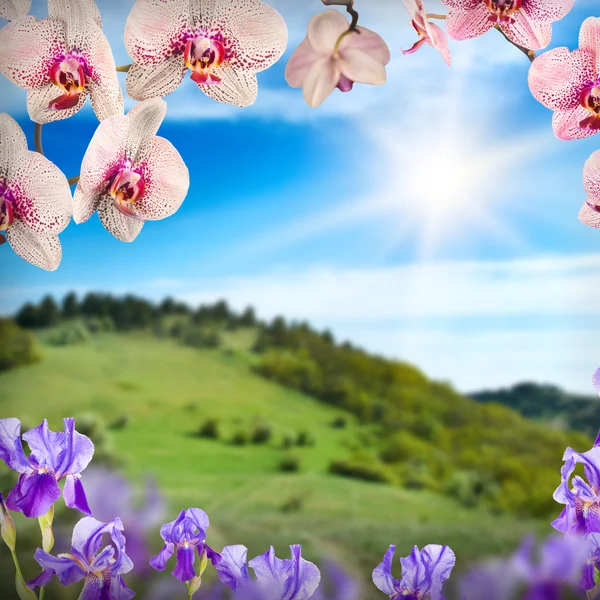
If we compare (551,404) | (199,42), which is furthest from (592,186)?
(551,404)

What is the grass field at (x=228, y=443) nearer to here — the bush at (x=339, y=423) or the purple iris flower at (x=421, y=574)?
the bush at (x=339, y=423)

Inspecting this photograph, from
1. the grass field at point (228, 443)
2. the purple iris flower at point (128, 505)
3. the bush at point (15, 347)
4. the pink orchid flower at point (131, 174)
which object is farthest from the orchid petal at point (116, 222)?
the bush at point (15, 347)

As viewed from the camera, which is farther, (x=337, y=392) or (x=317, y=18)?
(x=337, y=392)

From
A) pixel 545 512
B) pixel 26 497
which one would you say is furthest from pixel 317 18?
pixel 545 512

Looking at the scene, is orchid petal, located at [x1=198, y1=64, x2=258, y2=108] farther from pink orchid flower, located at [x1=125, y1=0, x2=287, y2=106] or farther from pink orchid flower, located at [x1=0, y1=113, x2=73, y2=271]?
pink orchid flower, located at [x1=0, y1=113, x2=73, y2=271]

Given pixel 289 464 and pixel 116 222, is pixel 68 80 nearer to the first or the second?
pixel 116 222

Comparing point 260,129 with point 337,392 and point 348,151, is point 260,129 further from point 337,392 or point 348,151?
point 337,392

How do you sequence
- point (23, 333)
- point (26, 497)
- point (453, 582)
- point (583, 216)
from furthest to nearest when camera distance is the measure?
point (23, 333) → point (453, 582) → point (583, 216) → point (26, 497)
